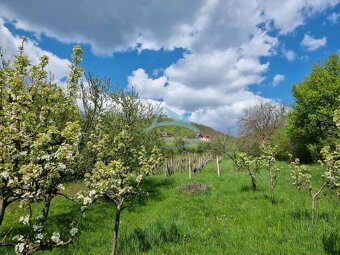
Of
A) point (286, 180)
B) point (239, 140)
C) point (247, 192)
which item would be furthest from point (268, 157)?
point (239, 140)

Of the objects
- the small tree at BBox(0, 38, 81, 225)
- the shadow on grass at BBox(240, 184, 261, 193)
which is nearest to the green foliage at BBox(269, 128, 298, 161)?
the shadow on grass at BBox(240, 184, 261, 193)

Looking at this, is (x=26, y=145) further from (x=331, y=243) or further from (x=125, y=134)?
(x=125, y=134)

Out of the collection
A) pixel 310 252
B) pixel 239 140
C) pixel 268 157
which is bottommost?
pixel 310 252

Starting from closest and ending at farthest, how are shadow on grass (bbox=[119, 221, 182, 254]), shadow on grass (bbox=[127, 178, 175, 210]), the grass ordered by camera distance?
the grass, shadow on grass (bbox=[119, 221, 182, 254]), shadow on grass (bbox=[127, 178, 175, 210])

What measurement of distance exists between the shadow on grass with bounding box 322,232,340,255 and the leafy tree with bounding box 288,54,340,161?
2336 centimetres

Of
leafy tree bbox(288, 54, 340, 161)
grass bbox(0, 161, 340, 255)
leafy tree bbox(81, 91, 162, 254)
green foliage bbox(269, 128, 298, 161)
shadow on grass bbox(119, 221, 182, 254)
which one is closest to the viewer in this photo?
grass bbox(0, 161, 340, 255)

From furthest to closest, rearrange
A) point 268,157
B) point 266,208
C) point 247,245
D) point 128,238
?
point 268,157 → point 266,208 → point 128,238 → point 247,245

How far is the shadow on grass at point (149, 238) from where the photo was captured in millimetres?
10078

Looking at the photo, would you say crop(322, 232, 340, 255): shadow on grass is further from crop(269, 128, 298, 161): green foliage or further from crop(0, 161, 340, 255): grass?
crop(269, 128, 298, 161): green foliage

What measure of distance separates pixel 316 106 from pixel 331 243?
94.1 ft

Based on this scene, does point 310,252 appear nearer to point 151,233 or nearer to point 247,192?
point 151,233

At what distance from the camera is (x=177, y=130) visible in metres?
56.7

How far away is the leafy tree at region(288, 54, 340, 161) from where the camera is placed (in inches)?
1320

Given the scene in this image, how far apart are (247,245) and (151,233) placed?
319 cm
